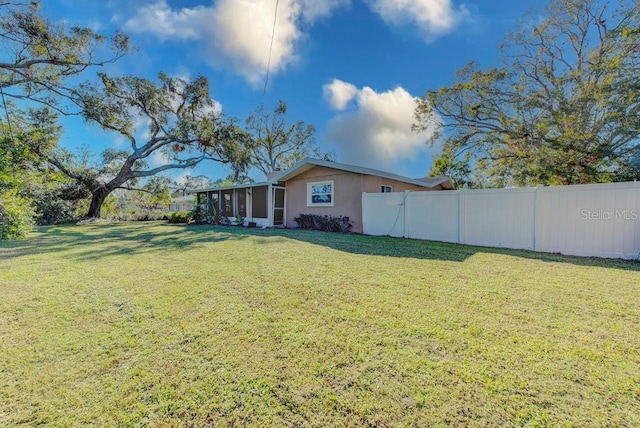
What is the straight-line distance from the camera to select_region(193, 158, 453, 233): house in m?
11.2

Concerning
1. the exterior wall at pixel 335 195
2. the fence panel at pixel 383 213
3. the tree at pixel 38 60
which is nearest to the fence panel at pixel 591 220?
the fence panel at pixel 383 213

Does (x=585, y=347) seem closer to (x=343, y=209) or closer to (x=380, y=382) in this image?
(x=380, y=382)

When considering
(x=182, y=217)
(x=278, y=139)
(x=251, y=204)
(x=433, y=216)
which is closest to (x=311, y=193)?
(x=251, y=204)

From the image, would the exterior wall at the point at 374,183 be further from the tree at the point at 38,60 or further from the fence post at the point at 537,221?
the tree at the point at 38,60

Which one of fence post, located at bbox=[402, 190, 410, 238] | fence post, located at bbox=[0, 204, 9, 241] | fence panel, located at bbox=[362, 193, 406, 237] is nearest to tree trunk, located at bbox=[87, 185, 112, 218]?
fence panel, located at bbox=[362, 193, 406, 237]

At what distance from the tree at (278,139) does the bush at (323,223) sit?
17.3m

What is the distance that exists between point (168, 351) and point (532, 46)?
65.6 ft

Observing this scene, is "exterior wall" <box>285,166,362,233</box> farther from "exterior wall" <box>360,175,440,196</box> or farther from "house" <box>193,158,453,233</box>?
"exterior wall" <box>360,175,440,196</box>

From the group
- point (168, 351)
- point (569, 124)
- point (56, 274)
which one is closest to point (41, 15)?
point (56, 274)

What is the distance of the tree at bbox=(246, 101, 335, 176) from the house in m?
13.6

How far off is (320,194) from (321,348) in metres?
10.4

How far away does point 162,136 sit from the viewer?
21250mm

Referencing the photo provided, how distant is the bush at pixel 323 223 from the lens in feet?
37.4

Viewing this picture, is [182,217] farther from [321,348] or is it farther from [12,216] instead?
[321,348]
